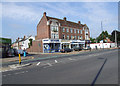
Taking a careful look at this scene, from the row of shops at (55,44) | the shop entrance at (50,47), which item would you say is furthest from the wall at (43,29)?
the shop entrance at (50,47)

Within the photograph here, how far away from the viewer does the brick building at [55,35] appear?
36.1 metres

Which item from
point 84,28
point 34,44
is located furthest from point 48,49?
point 84,28

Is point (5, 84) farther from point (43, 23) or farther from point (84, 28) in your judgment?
point (84, 28)

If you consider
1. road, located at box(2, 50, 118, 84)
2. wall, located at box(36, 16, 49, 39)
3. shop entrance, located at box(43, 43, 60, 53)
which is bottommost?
road, located at box(2, 50, 118, 84)

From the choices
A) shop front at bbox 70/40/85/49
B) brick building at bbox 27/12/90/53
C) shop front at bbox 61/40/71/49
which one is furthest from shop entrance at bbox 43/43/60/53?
shop front at bbox 70/40/85/49

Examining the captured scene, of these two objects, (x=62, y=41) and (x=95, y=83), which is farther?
(x=62, y=41)

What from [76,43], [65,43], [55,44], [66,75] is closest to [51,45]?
[55,44]

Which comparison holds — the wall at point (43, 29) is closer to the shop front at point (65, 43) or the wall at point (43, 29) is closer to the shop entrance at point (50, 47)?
the shop entrance at point (50, 47)

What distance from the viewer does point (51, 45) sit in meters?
36.6

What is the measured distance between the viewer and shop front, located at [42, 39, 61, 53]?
3525 cm

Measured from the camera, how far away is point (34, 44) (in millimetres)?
41281

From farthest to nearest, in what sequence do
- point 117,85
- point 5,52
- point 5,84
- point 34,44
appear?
point 34,44, point 5,52, point 5,84, point 117,85

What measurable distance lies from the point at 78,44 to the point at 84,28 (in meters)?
8.89

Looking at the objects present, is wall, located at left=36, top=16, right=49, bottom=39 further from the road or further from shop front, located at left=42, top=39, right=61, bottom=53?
the road
